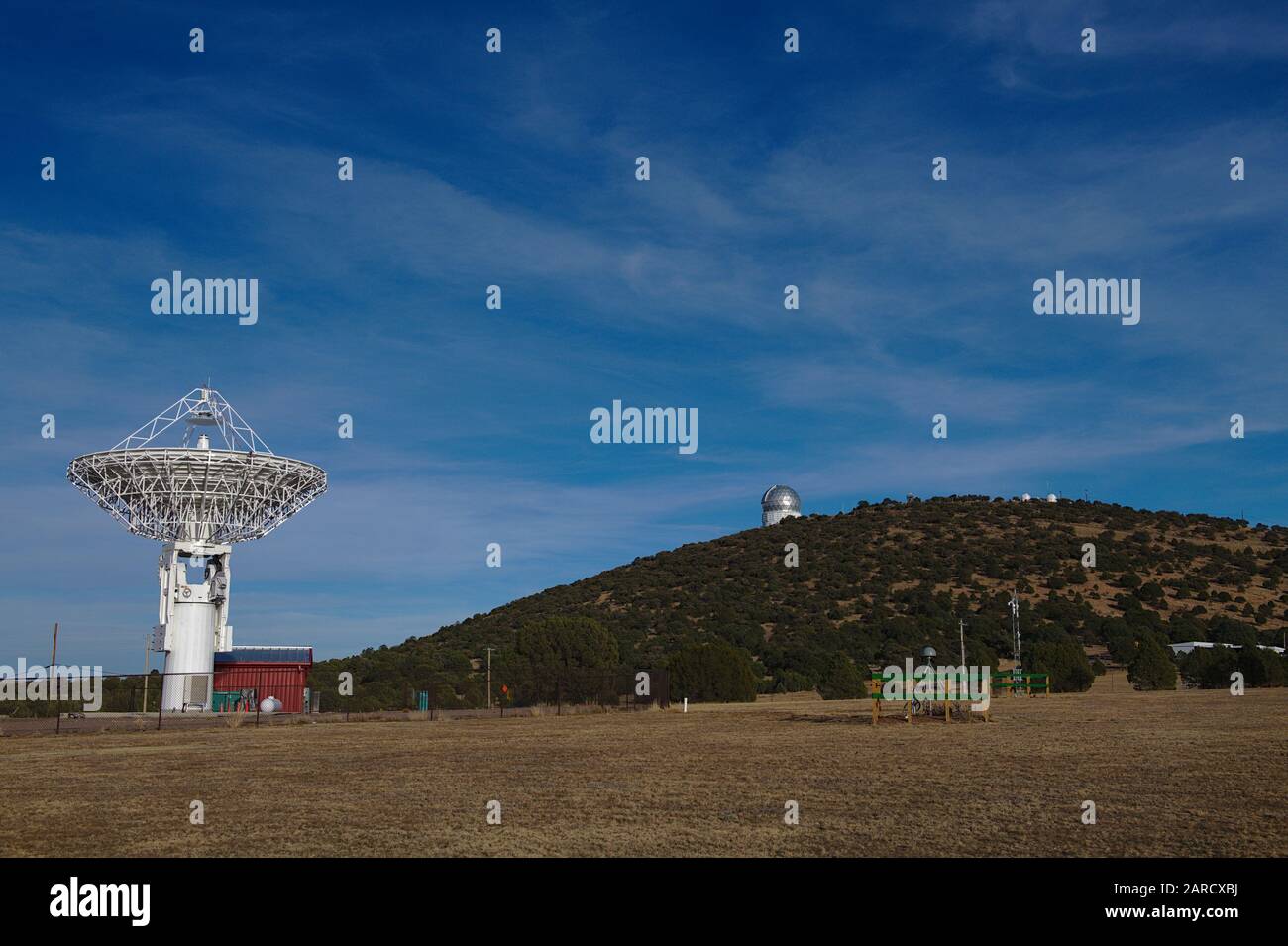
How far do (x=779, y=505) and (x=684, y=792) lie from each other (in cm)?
11779

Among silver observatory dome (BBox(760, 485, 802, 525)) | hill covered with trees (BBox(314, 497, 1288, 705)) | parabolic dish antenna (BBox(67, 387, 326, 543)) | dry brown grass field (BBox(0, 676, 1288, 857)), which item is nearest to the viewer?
dry brown grass field (BBox(0, 676, 1288, 857))

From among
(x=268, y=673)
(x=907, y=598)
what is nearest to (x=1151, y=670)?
(x=907, y=598)

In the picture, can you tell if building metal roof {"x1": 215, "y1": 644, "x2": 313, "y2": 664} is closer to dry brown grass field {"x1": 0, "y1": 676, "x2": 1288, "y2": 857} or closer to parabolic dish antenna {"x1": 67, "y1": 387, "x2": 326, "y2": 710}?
parabolic dish antenna {"x1": 67, "y1": 387, "x2": 326, "y2": 710}

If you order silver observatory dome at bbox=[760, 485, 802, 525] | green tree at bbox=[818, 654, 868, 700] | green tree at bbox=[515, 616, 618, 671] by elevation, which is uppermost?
silver observatory dome at bbox=[760, 485, 802, 525]

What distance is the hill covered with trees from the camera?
75.3m

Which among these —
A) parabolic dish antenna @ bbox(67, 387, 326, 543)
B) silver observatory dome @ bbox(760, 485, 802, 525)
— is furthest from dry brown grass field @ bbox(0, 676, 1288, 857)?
silver observatory dome @ bbox(760, 485, 802, 525)

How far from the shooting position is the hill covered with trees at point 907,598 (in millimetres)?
75312

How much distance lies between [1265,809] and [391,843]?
32.1ft

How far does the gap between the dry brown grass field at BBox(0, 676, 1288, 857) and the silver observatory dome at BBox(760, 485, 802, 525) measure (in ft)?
332

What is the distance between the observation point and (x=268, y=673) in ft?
208

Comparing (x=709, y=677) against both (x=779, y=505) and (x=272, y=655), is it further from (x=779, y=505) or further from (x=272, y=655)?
(x=779, y=505)

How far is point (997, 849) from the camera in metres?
10.2
